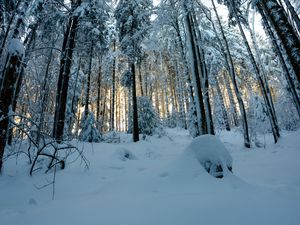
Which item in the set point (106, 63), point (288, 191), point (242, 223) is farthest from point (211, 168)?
point (106, 63)

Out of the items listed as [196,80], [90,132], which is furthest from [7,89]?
[90,132]

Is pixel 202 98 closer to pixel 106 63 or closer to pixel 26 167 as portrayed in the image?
pixel 26 167

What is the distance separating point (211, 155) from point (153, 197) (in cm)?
161

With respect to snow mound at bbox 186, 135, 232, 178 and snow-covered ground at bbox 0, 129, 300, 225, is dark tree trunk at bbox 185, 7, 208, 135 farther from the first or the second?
snow mound at bbox 186, 135, 232, 178

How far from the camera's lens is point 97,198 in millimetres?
3564

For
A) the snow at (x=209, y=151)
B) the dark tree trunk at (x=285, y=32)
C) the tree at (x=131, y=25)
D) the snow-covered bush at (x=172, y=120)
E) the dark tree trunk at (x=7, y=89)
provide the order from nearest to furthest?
the dark tree trunk at (x=285, y=32) < the dark tree trunk at (x=7, y=89) < the snow at (x=209, y=151) < the tree at (x=131, y=25) < the snow-covered bush at (x=172, y=120)

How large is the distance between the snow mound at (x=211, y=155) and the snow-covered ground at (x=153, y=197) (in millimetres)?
165

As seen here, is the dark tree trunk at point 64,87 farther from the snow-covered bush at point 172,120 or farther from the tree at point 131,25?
the snow-covered bush at point 172,120

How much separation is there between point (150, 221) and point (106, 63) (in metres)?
19.6

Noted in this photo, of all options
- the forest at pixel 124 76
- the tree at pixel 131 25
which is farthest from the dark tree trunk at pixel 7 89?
the tree at pixel 131 25

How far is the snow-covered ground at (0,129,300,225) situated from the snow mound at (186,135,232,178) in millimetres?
165

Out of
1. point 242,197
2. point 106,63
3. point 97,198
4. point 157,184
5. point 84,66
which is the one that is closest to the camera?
point 242,197

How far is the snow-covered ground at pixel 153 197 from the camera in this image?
265 centimetres

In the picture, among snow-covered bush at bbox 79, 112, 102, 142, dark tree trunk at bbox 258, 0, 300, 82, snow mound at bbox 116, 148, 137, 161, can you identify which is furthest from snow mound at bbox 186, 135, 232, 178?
snow-covered bush at bbox 79, 112, 102, 142
